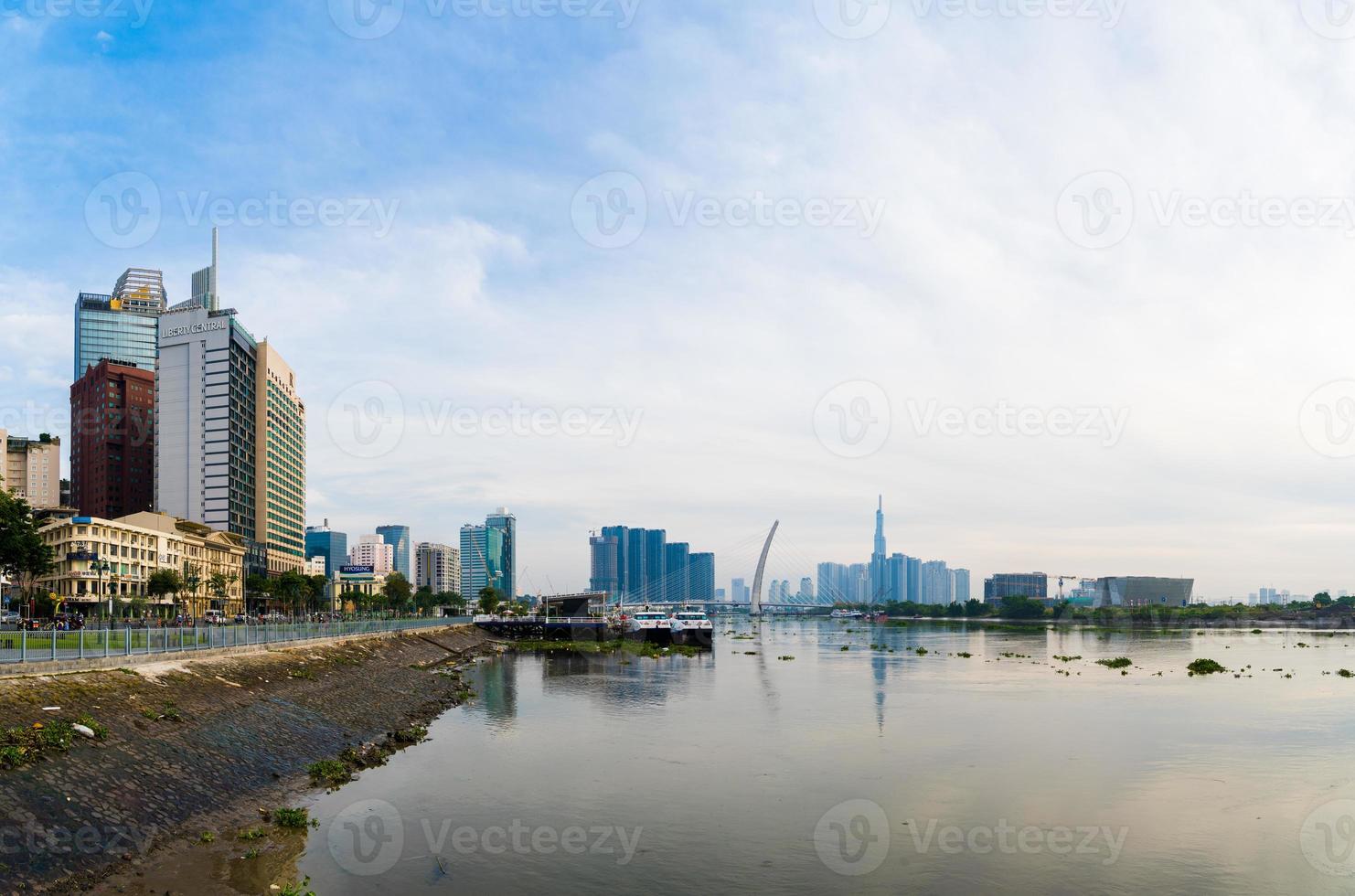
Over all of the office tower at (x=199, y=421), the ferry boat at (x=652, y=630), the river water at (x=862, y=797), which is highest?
the office tower at (x=199, y=421)

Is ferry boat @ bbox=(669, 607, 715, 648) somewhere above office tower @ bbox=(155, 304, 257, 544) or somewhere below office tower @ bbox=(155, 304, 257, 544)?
below

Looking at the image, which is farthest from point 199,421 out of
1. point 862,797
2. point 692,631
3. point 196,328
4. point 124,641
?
point 862,797

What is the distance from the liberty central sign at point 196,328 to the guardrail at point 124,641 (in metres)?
135

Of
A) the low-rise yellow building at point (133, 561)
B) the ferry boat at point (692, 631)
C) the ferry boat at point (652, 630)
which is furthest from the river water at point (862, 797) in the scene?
the low-rise yellow building at point (133, 561)

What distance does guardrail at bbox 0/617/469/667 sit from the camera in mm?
33406

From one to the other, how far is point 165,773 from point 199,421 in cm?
16882

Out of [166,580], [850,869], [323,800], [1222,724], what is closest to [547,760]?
[323,800]

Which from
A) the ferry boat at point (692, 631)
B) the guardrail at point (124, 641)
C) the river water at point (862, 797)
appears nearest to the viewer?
the river water at point (862, 797)

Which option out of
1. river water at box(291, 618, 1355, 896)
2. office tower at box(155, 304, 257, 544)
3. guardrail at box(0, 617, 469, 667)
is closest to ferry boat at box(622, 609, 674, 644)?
river water at box(291, 618, 1355, 896)

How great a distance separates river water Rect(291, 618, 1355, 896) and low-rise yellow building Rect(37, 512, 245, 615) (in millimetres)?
83642

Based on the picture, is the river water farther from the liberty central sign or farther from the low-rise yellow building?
the liberty central sign

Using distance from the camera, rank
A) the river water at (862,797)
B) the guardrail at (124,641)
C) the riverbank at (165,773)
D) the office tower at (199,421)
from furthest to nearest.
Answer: the office tower at (199,421)
the guardrail at (124,641)
the river water at (862,797)
the riverbank at (165,773)

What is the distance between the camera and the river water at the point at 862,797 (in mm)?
25688

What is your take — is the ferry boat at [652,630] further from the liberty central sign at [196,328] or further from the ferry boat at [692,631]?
the liberty central sign at [196,328]
